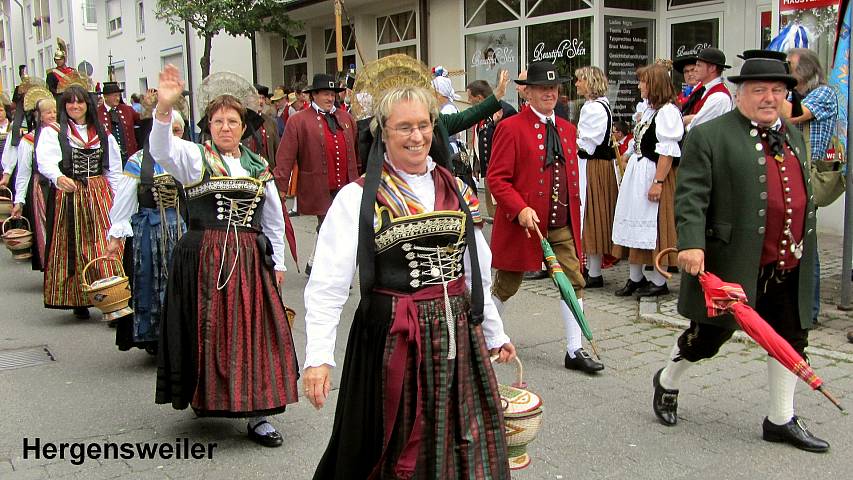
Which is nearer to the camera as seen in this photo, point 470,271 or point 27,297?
point 470,271

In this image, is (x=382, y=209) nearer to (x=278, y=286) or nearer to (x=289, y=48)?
(x=278, y=286)

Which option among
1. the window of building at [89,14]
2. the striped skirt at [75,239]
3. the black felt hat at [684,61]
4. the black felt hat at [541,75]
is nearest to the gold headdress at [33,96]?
the striped skirt at [75,239]

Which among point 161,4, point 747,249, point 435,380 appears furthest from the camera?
point 161,4

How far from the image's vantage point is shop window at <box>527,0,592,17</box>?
12812 millimetres

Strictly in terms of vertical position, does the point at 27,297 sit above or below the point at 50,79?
below

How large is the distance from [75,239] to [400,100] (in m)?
5.52

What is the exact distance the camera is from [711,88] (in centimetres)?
702

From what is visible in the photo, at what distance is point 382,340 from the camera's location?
2.98 meters

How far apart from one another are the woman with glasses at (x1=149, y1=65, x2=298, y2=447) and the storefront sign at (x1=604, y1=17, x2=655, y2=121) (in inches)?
351

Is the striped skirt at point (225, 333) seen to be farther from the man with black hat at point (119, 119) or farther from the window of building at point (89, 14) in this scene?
the window of building at point (89, 14)

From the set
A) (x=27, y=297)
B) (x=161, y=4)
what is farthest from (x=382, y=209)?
(x=161, y=4)

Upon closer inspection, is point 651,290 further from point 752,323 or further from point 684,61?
point 752,323

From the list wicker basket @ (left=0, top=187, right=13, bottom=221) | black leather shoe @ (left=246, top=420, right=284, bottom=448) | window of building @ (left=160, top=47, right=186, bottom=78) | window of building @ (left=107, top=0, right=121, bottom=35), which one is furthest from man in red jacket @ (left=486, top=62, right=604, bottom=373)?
window of building @ (left=107, top=0, right=121, bottom=35)

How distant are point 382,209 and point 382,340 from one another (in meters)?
0.46
